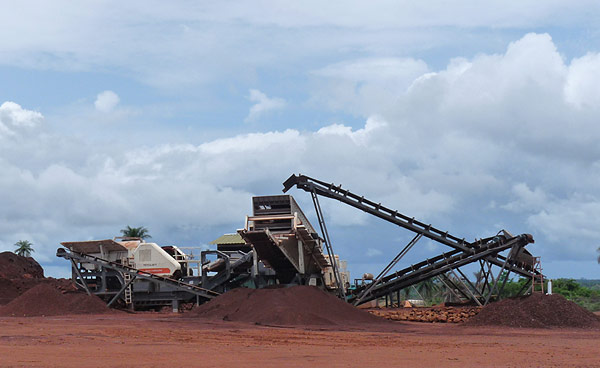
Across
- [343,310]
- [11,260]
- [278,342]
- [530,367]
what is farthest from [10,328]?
[11,260]

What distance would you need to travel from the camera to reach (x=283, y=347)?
17938 millimetres

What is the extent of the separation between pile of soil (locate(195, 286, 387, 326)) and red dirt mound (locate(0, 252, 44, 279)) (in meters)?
20.6

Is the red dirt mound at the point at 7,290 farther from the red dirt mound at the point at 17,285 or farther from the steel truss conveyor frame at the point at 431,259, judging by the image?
the steel truss conveyor frame at the point at 431,259

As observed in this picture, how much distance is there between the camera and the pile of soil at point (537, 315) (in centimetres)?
2764

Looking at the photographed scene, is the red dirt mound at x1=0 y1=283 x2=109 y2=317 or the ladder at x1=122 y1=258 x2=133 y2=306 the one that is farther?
the ladder at x1=122 y1=258 x2=133 y2=306

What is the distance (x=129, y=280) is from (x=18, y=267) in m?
14.2

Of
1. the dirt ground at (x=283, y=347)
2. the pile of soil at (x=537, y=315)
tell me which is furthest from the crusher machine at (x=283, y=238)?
the pile of soil at (x=537, y=315)

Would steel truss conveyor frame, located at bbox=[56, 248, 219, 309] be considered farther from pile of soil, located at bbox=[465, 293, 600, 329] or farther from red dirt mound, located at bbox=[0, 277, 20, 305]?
pile of soil, located at bbox=[465, 293, 600, 329]

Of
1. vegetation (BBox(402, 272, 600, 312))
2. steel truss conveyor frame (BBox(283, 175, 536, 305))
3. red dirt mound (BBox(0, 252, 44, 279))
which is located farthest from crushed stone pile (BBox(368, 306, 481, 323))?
red dirt mound (BBox(0, 252, 44, 279))

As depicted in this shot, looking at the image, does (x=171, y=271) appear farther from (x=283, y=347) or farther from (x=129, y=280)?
(x=283, y=347)

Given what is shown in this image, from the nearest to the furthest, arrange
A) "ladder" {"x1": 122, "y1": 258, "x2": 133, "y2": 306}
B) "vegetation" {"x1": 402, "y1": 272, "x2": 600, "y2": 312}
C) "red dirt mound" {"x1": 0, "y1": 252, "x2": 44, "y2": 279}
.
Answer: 1. "ladder" {"x1": 122, "y1": 258, "x2": 133, "y2": 306}
2. "red dirt mound" {"x1": 0, "y1": 252, "x2": 44, "y2": 279}
3. "vegetation" {"x1": 402, "y1": 272, "x2": 600, "y2": 312}

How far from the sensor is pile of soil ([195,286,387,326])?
90.7ft

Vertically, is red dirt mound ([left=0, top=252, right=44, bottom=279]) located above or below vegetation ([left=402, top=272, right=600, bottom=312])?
above

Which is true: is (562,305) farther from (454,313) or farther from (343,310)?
(343,310)
